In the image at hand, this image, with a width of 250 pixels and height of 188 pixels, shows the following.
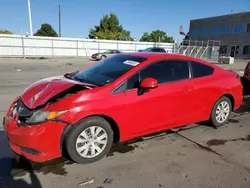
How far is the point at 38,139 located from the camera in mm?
2930

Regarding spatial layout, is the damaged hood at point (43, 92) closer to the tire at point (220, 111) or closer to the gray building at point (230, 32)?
the tire at point (220, 111)

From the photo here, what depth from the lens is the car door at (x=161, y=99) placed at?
357 cm

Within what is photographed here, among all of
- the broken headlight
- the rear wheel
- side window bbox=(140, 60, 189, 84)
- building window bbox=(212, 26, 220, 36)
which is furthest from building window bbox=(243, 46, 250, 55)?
the broken headlight

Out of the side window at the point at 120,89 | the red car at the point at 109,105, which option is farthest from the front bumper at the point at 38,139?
the side window at the point at 120,89

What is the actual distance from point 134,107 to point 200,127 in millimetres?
1991

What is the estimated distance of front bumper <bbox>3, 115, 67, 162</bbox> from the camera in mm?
2932

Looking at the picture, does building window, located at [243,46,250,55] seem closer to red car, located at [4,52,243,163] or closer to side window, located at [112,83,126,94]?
red car, located at [4,52,243,163]

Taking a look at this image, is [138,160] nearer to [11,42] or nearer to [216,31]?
[11,42]

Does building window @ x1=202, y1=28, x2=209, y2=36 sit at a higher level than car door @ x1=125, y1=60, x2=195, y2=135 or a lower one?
higher

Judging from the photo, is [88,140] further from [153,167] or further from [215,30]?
[215,30]

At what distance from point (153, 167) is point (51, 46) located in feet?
107

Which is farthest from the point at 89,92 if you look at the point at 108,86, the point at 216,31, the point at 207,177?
the point at 216,31

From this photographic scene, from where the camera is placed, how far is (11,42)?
3027 cm

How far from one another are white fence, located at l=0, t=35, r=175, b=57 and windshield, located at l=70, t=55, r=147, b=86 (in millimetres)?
29239
